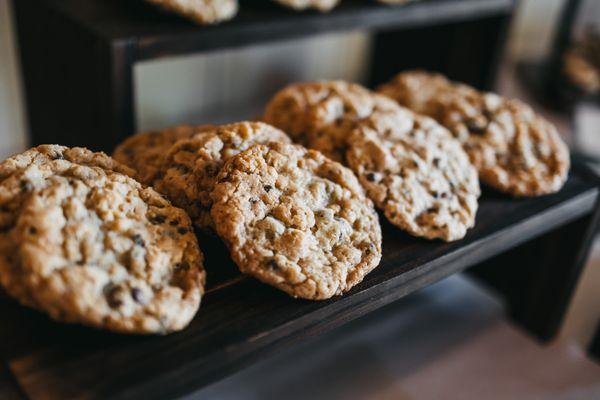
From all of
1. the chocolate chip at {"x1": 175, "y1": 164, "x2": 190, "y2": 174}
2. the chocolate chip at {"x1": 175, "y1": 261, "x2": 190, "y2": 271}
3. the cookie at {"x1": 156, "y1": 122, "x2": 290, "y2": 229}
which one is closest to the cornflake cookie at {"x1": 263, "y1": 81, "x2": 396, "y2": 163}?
the cookie at {"x1": 156, "y1": 122, "x2": 290, "y2": 229}

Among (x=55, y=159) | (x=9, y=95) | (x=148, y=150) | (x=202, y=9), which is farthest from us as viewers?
(x=9, y=95)

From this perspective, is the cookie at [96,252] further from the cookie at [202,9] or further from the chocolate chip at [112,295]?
the cookie at [202,9]

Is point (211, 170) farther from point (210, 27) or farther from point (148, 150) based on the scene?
point (210, 27)

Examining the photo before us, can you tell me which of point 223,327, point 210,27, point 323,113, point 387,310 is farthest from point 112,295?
point 387,310

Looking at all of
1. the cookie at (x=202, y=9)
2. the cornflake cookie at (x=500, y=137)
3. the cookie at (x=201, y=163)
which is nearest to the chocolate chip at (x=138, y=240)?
the cookie at (x=201, y=163)

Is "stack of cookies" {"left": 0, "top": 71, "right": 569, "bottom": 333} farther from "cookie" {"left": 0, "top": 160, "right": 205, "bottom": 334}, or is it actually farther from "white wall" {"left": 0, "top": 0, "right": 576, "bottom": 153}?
"white wall" {"left": 0, "top": 0, "right": 576, "bottom": 153}

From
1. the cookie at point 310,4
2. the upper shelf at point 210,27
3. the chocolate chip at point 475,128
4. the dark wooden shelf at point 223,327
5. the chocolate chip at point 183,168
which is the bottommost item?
the dark wooden shelf at point 223,327

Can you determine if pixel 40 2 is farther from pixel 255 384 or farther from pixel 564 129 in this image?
pixel 564 129
